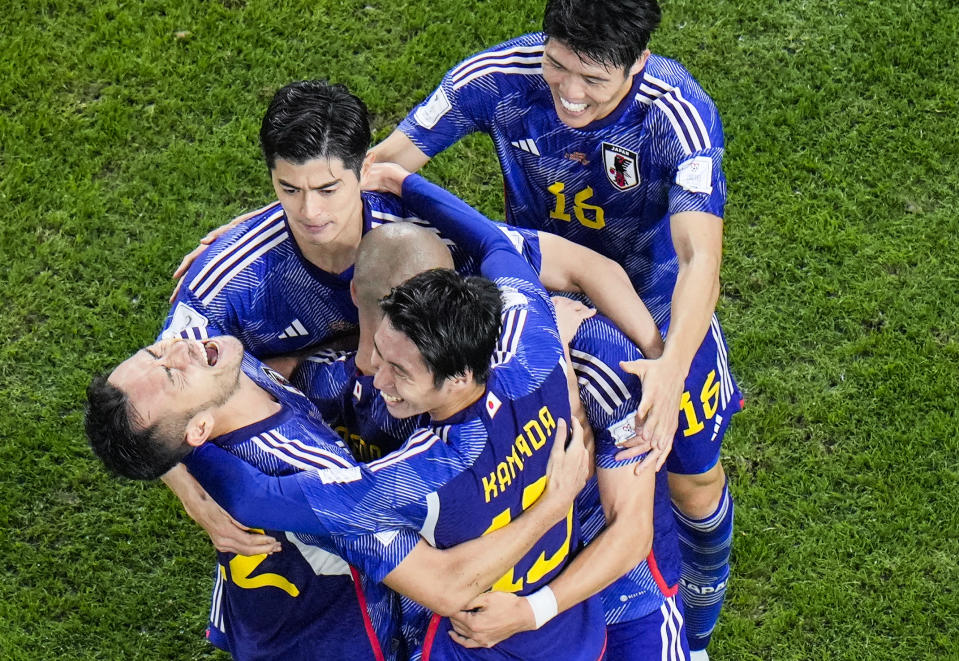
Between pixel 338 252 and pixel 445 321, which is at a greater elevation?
pixel 445 321

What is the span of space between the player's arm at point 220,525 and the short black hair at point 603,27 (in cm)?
200

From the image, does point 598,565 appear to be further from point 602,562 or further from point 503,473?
point 503,473

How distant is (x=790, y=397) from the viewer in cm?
633

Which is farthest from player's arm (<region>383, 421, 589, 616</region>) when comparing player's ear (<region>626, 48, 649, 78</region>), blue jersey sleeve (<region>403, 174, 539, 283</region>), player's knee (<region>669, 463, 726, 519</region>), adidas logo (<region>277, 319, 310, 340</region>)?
player's ear (<region>626, 48, 649, 78</region>)

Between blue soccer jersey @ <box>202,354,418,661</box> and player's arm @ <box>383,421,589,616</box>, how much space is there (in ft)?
1.00

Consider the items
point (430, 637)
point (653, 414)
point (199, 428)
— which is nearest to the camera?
point (199, 428)

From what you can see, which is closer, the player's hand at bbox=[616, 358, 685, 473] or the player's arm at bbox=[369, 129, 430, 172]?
the player's hand at bbox=[616, 358, 685, 473]

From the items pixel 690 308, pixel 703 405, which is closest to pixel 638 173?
pixel 690 308

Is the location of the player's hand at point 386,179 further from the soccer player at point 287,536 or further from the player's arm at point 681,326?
the player's arm at point 681,326

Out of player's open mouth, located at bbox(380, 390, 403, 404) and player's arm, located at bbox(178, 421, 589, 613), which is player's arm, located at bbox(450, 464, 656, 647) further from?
player's open mouth, located at bbox(380, 390, 403, 404)

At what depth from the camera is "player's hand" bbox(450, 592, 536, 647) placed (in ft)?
13.6

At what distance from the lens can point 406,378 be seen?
13.1ft

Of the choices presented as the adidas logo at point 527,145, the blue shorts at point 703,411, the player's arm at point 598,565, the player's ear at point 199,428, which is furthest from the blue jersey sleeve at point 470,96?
the player's ear at point 199,428

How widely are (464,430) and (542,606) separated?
2.27 feet
